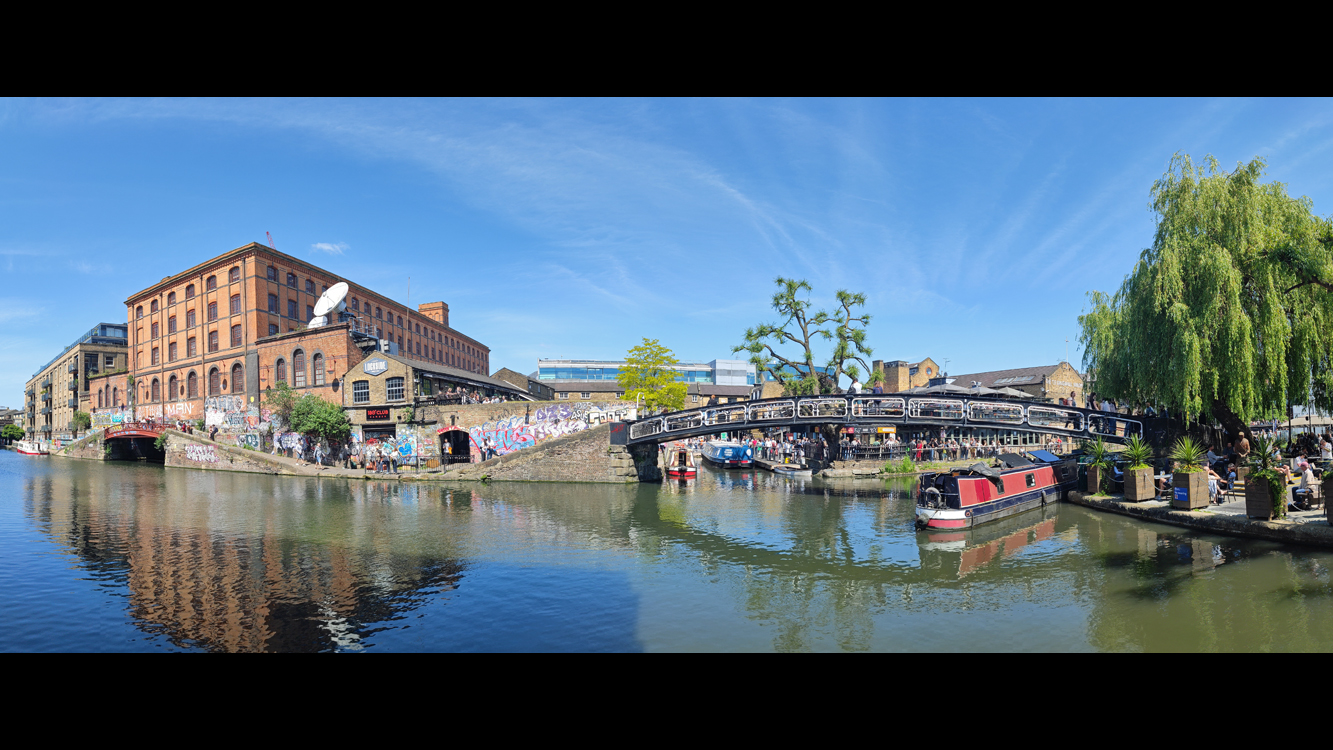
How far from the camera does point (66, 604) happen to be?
11.9 m

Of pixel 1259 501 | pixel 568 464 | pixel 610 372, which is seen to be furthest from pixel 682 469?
pixel 610 372

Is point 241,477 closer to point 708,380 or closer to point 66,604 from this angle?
point 66,604

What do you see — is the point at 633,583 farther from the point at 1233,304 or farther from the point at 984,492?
the point at 1233,304

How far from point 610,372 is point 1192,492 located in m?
75.6

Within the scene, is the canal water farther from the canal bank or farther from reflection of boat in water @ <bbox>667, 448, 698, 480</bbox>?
reflection of boat in water @ <bbox>667, 448, 698, 480</bbox>


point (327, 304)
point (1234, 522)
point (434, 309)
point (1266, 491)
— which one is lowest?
point (1234, 522)

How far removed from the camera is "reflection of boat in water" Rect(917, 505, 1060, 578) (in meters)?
15.8

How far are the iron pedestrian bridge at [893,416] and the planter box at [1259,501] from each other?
8.98m

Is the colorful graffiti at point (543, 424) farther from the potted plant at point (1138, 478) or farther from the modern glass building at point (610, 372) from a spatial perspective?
the modern glass building at point (610, 372)

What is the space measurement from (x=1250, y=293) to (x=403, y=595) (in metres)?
24.5

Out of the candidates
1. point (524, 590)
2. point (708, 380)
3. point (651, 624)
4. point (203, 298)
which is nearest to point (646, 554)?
point (524, 590)

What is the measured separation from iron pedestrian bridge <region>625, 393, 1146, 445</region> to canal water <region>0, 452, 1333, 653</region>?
170 inches

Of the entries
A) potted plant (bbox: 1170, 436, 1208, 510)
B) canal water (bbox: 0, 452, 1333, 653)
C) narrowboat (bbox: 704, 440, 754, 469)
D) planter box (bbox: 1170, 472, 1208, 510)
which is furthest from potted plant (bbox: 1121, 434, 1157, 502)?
narrowboat (bbox: 704, 440, 754, 469)

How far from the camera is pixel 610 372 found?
89.9 meters
